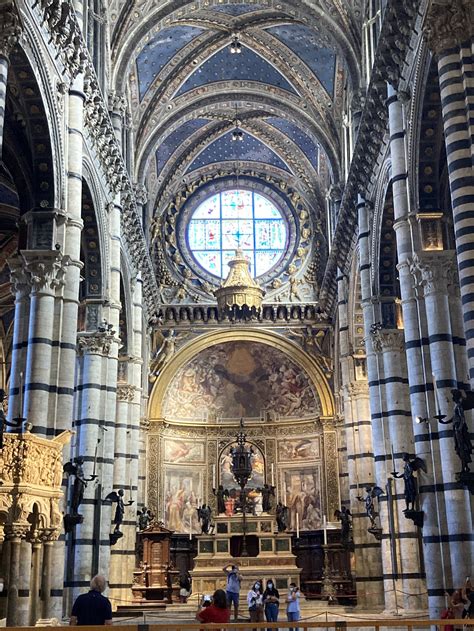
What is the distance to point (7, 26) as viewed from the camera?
1393 centimetres

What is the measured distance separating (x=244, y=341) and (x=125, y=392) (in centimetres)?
884

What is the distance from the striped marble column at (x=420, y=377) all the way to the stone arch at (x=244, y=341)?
17.2m

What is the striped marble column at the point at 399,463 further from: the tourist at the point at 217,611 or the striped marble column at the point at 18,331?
the tourist at the point at 217,611

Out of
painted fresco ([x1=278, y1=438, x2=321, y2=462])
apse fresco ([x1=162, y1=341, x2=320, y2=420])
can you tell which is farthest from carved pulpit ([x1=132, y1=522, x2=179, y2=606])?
painted fresco ([x1=278, y1=438, x2=321, y2=462])

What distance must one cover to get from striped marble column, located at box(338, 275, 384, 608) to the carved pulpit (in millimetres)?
6703

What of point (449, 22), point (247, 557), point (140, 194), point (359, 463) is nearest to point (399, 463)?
point (359, 463)

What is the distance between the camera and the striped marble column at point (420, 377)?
16.0m

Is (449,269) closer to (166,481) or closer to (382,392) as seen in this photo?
(382,392)

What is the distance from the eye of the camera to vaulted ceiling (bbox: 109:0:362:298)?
2562cm

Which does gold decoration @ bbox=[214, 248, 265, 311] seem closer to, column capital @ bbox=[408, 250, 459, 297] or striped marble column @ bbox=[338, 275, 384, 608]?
striped marble column @ bbox=[338, 275, 384, 608]

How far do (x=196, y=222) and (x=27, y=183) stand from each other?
66.6 ft

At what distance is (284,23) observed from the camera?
29.0 meters

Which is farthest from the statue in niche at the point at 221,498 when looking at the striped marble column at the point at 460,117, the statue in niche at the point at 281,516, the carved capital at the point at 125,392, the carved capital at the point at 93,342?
the striped marble column at the point at 460,117

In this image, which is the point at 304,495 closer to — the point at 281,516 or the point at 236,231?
the point at 281,516
